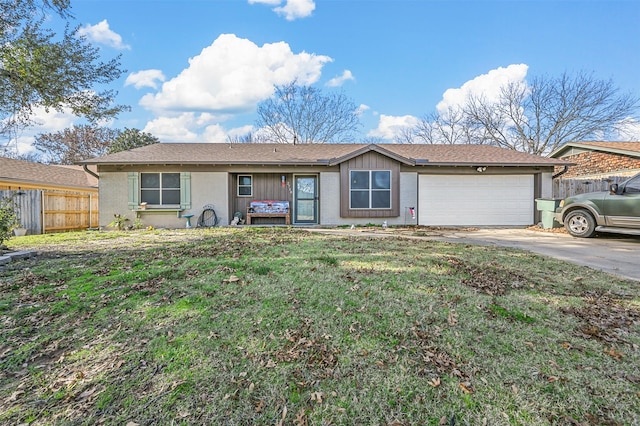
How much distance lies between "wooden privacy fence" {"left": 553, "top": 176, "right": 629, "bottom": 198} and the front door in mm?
9432

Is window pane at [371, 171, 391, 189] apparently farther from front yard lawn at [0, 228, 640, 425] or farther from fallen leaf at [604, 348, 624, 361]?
fallen leaf at [604, 348, 624, 361]

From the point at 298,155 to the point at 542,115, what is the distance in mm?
21112

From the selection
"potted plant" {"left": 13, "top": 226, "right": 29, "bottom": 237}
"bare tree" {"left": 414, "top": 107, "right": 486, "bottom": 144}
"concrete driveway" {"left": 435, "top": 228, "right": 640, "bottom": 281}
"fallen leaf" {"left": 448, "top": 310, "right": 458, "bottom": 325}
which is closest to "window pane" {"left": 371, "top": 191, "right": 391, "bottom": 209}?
"concrete driveway" {"left": 435, "top": 228, "right": 640, "bottom": 281}

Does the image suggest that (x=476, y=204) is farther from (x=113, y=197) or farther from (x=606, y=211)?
(x=113, y=197)

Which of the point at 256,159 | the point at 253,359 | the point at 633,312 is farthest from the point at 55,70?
the point at 633,312

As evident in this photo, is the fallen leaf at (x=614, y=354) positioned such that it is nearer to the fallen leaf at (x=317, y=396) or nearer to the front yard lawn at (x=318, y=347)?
the front yard lawn at (x=318, y=347)

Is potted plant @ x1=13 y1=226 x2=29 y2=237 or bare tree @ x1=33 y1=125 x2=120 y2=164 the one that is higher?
bare tree @ x1=33 y1=125 x2=120 y2=164

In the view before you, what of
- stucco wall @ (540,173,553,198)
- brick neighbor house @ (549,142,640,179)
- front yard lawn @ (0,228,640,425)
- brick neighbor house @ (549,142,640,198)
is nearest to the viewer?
front yard lawn @ (0,228,640,425)

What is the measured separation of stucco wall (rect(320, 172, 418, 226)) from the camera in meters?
11.1

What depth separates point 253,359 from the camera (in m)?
2.14

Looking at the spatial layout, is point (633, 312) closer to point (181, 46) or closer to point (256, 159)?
point (256, 159)

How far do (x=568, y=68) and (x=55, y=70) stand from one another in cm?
2738

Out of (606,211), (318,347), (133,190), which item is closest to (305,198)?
(133,190)

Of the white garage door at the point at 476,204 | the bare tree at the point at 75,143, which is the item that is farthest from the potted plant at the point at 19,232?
the bare tree at the point at 75,143
